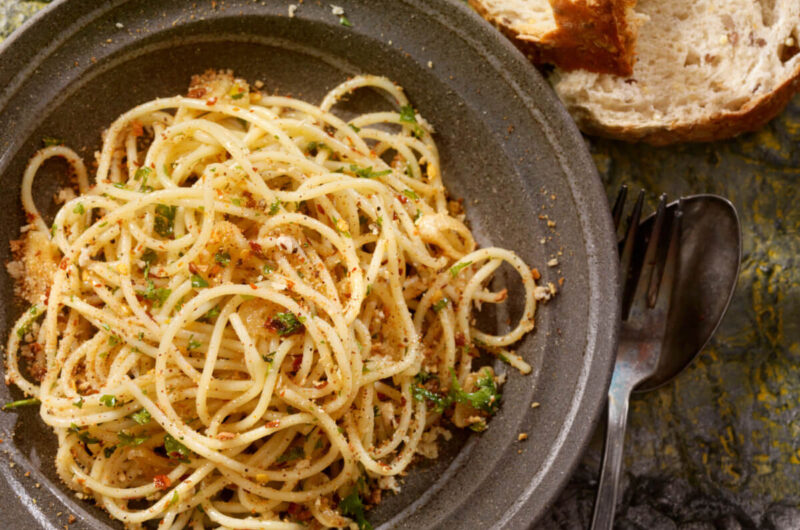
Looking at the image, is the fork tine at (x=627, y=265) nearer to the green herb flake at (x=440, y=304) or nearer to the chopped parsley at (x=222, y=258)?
the green herb flake at (x=440, y=304)

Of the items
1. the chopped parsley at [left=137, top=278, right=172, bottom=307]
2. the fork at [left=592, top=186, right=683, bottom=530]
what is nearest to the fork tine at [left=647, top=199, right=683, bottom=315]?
the fork at [left=592, top=186, right=683, bottom=530]

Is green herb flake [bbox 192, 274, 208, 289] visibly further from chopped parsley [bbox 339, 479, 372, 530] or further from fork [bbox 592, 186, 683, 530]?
fork [bbox 592, 186, 683, 530]

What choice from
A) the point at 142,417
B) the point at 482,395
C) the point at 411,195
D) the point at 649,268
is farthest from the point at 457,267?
the point at 142,417

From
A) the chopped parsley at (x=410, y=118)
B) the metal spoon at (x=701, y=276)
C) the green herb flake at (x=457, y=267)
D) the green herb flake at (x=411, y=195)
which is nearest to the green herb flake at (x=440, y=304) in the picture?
the green herb flake at (x=457, y=267)

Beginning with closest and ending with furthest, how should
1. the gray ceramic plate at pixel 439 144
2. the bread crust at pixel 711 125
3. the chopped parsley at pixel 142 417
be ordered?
the chopped parsley at pixel 142 417
the gray ceramic plate at pixel 439 144
the bread crust at pixel 711 125

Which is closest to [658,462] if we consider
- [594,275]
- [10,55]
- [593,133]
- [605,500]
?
[605,500]

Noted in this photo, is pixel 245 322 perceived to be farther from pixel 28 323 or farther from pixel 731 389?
pixel 731 389

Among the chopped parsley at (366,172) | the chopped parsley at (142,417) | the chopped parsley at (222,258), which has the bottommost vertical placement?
the chopped parsley at (142,417)
